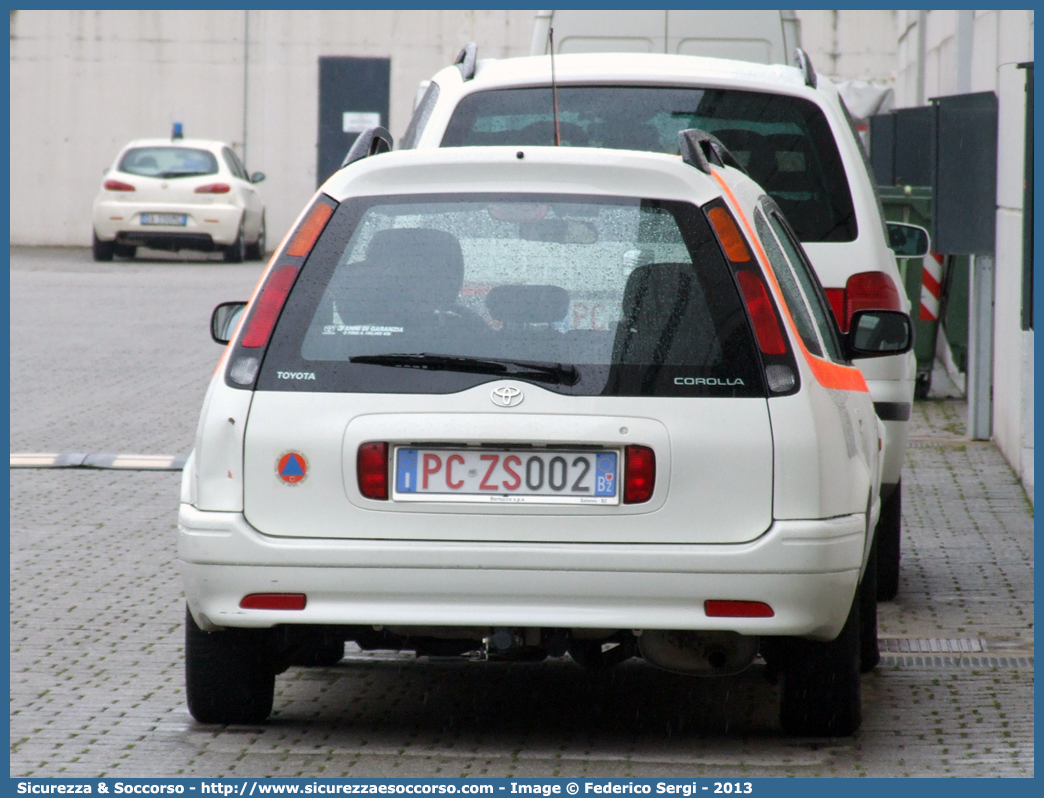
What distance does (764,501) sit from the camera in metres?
4.55

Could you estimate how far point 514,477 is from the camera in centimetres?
455

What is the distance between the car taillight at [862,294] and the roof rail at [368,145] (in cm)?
183

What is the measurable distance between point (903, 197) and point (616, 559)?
1040 centimetres

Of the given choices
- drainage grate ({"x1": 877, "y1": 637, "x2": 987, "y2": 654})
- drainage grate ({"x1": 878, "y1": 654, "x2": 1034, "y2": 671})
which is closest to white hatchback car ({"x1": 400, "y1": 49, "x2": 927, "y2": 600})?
drainage grate ({"x1": 877, "y1": 637, "x2": 987, "y2": 654})

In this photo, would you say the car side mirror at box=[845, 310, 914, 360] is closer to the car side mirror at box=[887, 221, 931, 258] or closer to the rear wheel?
the rear wheel

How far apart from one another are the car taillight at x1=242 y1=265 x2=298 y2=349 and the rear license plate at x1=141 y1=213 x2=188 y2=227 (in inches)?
922

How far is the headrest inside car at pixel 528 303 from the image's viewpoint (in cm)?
468

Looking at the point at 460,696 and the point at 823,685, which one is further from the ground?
the point at 823,685

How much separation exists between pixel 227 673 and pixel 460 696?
926mm

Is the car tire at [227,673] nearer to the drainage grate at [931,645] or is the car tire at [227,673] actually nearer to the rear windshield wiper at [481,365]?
the rear windshield wiper at [481,365]

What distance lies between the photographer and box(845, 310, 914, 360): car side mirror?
5.55 metres

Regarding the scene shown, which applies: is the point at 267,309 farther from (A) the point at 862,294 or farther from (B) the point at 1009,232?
(B) the point at 1009,232

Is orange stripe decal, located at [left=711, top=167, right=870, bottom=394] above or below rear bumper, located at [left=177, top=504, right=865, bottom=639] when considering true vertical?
above

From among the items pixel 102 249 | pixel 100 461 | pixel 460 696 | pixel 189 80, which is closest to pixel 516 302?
pixel 460 696
